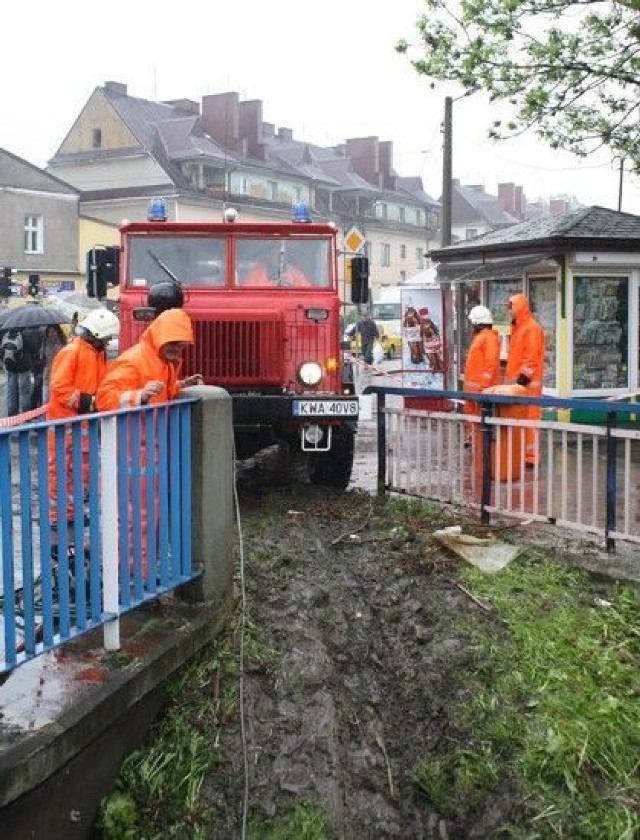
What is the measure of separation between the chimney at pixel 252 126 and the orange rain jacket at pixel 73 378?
55.4 meters

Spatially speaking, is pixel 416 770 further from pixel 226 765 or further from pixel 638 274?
pixel 638 274

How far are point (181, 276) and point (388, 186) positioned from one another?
6564 cm

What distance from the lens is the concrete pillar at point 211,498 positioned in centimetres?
545

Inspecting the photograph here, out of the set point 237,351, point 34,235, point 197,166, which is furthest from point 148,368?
point 197,166

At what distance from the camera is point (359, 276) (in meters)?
10.0

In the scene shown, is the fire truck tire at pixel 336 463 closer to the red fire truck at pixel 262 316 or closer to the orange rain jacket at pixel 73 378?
the red fire truck at pixel 262 316

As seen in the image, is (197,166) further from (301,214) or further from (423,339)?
(301,214)

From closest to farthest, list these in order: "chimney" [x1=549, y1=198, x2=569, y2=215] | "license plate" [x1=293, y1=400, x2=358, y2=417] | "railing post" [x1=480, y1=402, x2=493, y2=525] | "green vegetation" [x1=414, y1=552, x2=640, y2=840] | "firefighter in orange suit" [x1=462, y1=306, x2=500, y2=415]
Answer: "green vegetation" [x1=414, y1=552, x2=640, y2=840]
"railing post" [x1=480, y1=402, x2=493, y2=525]
"license plate" [x1=293, y1=400, x2=358, y2=417]
"firefighter in orange suit" [x1=462, y1=306, x2=500, y2=415]
"chimney" [x1=549, y1=198, x2=569, y2=215]

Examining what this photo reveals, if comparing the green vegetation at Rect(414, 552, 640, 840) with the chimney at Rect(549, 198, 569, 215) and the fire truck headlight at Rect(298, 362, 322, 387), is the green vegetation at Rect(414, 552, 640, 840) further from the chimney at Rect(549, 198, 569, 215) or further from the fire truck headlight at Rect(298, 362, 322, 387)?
the chimney at Rect(549, 198, 569, 215)

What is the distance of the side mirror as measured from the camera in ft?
32.7

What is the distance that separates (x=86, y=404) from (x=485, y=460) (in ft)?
10.9

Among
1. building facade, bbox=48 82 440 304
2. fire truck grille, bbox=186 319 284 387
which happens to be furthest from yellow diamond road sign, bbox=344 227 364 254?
building facade, bbox=48 82 440 304

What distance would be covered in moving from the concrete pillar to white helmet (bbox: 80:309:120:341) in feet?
2.03

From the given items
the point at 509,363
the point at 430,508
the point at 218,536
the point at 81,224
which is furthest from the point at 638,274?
the point at 81,224
